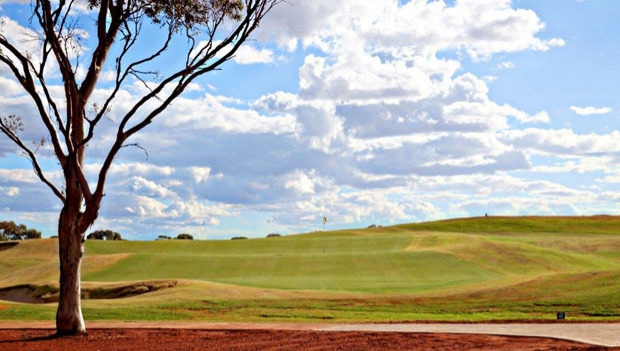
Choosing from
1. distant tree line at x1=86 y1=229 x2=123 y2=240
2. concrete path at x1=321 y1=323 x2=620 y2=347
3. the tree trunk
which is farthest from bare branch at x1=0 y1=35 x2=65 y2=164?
distant tree line at x1=86 y1=229 x2=123 y2=240

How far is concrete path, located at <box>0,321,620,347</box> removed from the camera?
2023 cm

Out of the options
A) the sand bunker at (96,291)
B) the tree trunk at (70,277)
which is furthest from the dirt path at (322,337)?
the sand bunker at (96,291)

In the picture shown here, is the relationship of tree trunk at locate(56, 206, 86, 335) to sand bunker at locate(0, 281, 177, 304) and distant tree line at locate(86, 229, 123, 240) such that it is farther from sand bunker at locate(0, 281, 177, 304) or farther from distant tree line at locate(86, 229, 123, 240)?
distant tree line at locate(86, 229, 123, 240)

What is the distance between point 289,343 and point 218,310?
44.4 feet

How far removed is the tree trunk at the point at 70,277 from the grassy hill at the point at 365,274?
7.01m

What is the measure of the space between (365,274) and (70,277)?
3440cm

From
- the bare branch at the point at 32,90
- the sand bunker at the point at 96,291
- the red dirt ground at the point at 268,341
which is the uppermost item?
the bare branch at the point at 32,90

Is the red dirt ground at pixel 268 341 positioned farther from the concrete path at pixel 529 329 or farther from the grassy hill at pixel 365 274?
the grassy hill at pixel 365 274

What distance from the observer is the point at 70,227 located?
21.8m

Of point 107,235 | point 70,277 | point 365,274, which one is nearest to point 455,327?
point 70,277

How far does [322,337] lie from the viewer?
2003 cm

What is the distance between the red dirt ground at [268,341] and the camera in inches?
712

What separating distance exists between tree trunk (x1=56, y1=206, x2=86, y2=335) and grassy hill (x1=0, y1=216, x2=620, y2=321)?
701 cm

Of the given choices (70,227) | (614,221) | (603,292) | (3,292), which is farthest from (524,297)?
(614,221)
